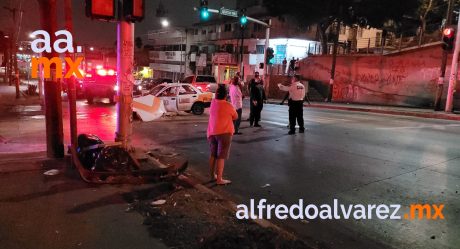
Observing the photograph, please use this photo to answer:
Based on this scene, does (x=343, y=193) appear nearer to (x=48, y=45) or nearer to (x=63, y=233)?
(x=63, y=233)

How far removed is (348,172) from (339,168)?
0.32m

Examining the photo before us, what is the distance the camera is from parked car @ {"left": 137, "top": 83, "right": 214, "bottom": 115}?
16.8 meters

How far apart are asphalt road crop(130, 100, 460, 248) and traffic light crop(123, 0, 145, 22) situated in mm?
3102

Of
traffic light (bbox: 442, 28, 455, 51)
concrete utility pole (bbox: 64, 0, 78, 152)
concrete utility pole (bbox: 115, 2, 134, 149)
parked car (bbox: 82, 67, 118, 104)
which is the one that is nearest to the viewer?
concrete utility pole (bbox: 115, 2, 134, 149)

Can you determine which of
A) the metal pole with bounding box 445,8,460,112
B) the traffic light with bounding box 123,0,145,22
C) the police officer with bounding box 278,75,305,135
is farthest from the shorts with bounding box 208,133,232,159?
the metal pole with bounding box 445,8,460,112

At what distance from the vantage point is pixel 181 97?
56.0 feet

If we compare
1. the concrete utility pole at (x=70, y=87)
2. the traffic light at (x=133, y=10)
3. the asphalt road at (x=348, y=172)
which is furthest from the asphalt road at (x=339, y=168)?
the traffic light at (x=133, y=10)

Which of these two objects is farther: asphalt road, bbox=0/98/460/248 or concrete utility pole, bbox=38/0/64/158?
concrete utility pole, bbox=38/0/64/158

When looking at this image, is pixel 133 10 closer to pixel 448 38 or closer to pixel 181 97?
pixel 181 97

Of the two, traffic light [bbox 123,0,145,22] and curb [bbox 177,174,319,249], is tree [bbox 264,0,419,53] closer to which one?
traffic light [bbox 123,0,145,22]

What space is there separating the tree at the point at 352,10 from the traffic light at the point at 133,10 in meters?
29.1

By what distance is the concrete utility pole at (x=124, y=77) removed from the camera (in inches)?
281

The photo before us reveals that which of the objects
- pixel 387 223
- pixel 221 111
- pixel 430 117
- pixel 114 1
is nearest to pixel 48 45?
pixel 114 1

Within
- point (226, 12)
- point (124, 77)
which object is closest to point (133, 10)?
point (124, 77)
